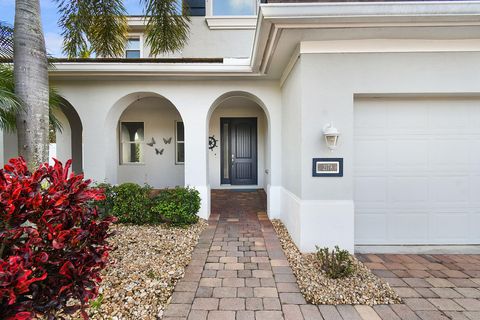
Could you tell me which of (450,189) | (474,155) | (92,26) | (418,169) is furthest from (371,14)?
(92,26)

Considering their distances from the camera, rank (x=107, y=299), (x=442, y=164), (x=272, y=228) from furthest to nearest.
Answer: (x=272, y=228)
(x=442, y=164)
(x=107, y=299)

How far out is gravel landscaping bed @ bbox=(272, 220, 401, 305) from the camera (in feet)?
8.85

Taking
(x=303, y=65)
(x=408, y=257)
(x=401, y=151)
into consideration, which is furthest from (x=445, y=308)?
(x=303, y=65)

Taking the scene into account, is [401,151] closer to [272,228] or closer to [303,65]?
[303,65]

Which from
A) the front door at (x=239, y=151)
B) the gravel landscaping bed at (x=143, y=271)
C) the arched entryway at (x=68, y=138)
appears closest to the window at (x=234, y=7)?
the front door at (x=239, y=151)

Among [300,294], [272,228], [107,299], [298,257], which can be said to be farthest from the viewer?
[272,228]

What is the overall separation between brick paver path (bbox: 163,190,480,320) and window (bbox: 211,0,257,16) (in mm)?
8129

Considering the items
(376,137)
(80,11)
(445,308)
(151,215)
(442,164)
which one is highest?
(80,11)

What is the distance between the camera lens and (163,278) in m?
3.04

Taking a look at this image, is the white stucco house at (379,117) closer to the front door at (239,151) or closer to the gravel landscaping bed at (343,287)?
the gravel landscaping bed at (343,287)

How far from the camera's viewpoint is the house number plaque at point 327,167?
12.9 ft

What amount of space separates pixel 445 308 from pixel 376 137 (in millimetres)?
2481

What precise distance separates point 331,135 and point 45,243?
139 inches

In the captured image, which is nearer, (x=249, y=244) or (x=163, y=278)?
(x=163, y=278)
